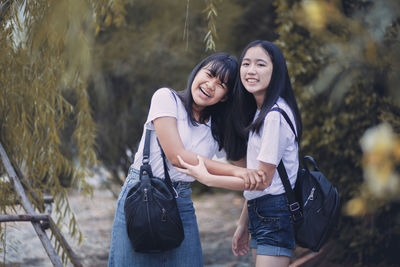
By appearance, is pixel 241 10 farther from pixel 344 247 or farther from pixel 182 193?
pixel 182 193

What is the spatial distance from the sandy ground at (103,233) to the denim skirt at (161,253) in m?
1.28

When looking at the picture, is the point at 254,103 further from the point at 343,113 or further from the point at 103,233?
the point at 103,233

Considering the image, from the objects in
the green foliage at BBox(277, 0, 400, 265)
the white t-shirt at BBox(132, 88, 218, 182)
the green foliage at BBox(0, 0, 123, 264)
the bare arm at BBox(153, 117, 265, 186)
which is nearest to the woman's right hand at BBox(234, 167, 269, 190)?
the bare arm at BBox(153, 117, 265, 186)

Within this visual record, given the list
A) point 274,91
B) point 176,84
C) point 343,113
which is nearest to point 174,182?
point 274,91

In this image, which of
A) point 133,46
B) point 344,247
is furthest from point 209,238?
point 133,46

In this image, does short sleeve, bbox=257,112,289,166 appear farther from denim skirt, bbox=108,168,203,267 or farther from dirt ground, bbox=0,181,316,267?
dirt ground, bbox=0,181,316,267

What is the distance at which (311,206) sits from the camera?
174 centimetres

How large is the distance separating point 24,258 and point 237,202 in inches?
129

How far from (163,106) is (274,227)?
58 centimetres

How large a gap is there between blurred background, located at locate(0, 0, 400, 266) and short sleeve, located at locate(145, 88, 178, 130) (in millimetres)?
421

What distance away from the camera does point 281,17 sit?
3.88 meters

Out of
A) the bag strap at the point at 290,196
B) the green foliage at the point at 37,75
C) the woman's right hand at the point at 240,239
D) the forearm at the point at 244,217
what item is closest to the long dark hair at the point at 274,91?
the bag strap at the point at 290,196

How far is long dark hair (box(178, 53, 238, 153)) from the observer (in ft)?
5.90

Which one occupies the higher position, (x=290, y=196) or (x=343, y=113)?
(x=343, y=113)
